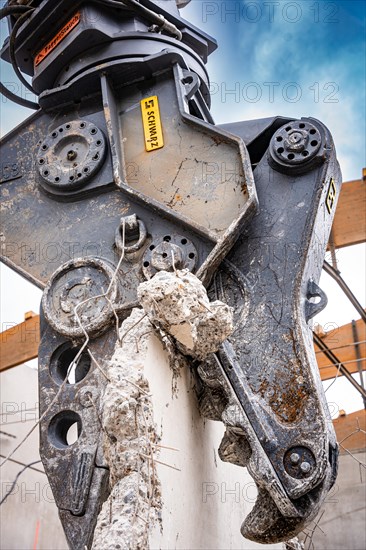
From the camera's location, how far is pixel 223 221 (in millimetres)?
3408

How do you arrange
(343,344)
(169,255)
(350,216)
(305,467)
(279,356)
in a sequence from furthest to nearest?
(343,344) → (350,216) → (169,255) → (279,356) → (305,467)

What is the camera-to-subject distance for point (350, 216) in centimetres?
696

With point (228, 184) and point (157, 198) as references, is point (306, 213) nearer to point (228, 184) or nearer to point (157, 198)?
point (228, 184)

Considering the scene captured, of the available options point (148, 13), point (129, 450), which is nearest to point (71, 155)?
point (148, 13)

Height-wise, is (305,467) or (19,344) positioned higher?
(19,344)

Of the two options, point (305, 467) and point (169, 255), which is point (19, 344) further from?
point (305, 467)

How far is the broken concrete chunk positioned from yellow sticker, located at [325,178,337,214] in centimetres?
86

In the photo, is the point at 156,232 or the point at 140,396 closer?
the point at 140,396

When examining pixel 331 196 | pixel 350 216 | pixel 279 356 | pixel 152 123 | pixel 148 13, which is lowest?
pixel 279 356

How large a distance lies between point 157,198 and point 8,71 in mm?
3562

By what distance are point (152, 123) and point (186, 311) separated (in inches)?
47.0

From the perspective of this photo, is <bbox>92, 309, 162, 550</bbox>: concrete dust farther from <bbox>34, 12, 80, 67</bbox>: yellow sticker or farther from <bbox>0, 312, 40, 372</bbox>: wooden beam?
<bbox>0, 312, 40, 372</bbox>: wooden beam

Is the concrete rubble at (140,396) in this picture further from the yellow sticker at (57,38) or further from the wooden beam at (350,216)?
the wooden beam at (350,216)

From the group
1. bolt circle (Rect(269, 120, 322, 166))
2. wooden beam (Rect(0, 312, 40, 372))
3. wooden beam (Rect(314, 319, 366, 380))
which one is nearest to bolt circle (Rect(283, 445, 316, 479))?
bolt circle (Rect(269, 120, 322, 166))
